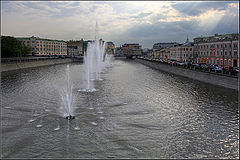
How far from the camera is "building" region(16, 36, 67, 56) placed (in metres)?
135

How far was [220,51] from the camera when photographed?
6625 cm

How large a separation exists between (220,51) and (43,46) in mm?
108072

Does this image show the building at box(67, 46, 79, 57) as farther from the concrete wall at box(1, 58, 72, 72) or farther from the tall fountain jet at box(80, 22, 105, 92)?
the tall fountain jet at box(80, 22, 105, 92)

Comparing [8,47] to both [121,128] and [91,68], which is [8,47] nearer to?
[91,68]

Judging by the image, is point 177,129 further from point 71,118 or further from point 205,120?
point 71,118

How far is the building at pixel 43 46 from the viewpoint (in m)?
135

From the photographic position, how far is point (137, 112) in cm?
2102

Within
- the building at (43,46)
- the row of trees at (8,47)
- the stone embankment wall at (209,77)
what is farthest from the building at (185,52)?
the building at (43,46)

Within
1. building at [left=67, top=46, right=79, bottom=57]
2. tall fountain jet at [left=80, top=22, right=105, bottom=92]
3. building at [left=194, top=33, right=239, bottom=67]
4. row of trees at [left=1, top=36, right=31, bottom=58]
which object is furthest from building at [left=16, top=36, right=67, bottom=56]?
building at [left=194, top=33, right=239, bottom=67]

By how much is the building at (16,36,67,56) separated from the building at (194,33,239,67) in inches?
3441

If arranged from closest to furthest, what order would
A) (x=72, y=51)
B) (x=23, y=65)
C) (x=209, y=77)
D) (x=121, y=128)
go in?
(x=121, y=128), (x=209, y=77), (x=23, y=65), (x=72, y=51)

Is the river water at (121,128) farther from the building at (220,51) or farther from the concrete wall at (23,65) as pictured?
the concrete wall at (23,65)

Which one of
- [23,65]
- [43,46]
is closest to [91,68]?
[23,65]

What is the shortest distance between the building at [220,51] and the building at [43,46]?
8740 centimetres
